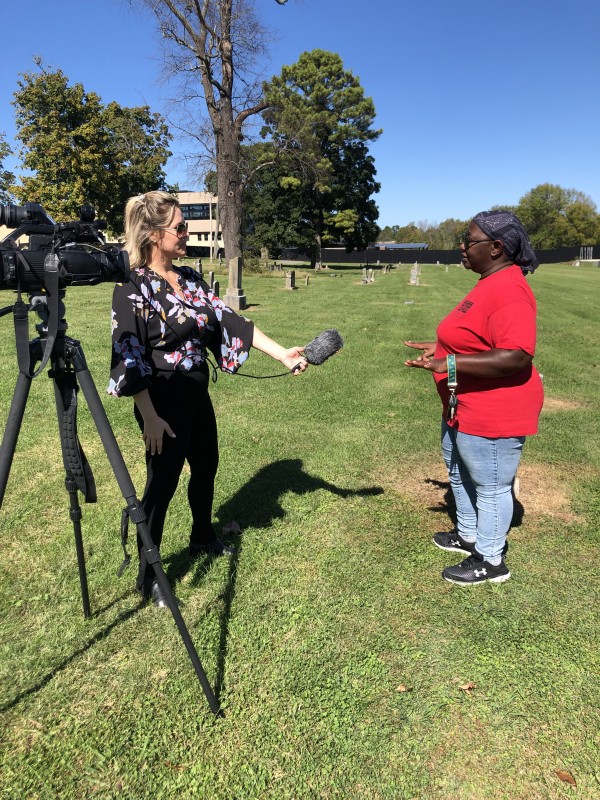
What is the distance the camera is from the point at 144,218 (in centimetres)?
255

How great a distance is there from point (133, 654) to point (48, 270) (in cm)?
183

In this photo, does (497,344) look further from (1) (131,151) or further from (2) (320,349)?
(1) (131,151)

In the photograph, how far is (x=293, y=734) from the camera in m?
2.21

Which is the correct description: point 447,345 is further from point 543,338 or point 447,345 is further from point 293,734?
point 543,338

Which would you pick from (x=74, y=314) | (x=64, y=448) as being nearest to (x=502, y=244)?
(x=64, y=448)

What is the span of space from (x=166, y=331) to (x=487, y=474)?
1.89 meters

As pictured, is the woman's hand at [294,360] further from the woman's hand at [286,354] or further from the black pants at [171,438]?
the black pants at [171,438]

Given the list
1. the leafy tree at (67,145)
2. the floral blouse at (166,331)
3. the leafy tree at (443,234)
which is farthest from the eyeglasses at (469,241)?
the leafy tree at (443,234)

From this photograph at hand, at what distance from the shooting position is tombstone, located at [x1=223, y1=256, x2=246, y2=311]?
16.3 metres

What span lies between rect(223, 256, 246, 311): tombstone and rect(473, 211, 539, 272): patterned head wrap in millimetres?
13631

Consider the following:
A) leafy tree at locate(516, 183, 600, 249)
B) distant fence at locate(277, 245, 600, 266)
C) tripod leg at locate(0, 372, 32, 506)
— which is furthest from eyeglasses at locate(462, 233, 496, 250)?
leafy tree at locate(516, 183, 600, 249)

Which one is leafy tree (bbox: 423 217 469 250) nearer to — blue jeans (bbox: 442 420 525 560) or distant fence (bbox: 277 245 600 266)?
distant fence (bbox: 277 245 600 266)

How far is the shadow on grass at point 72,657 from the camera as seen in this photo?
7.67 ft

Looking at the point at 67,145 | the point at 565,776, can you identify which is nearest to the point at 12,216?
the point at 565,776
